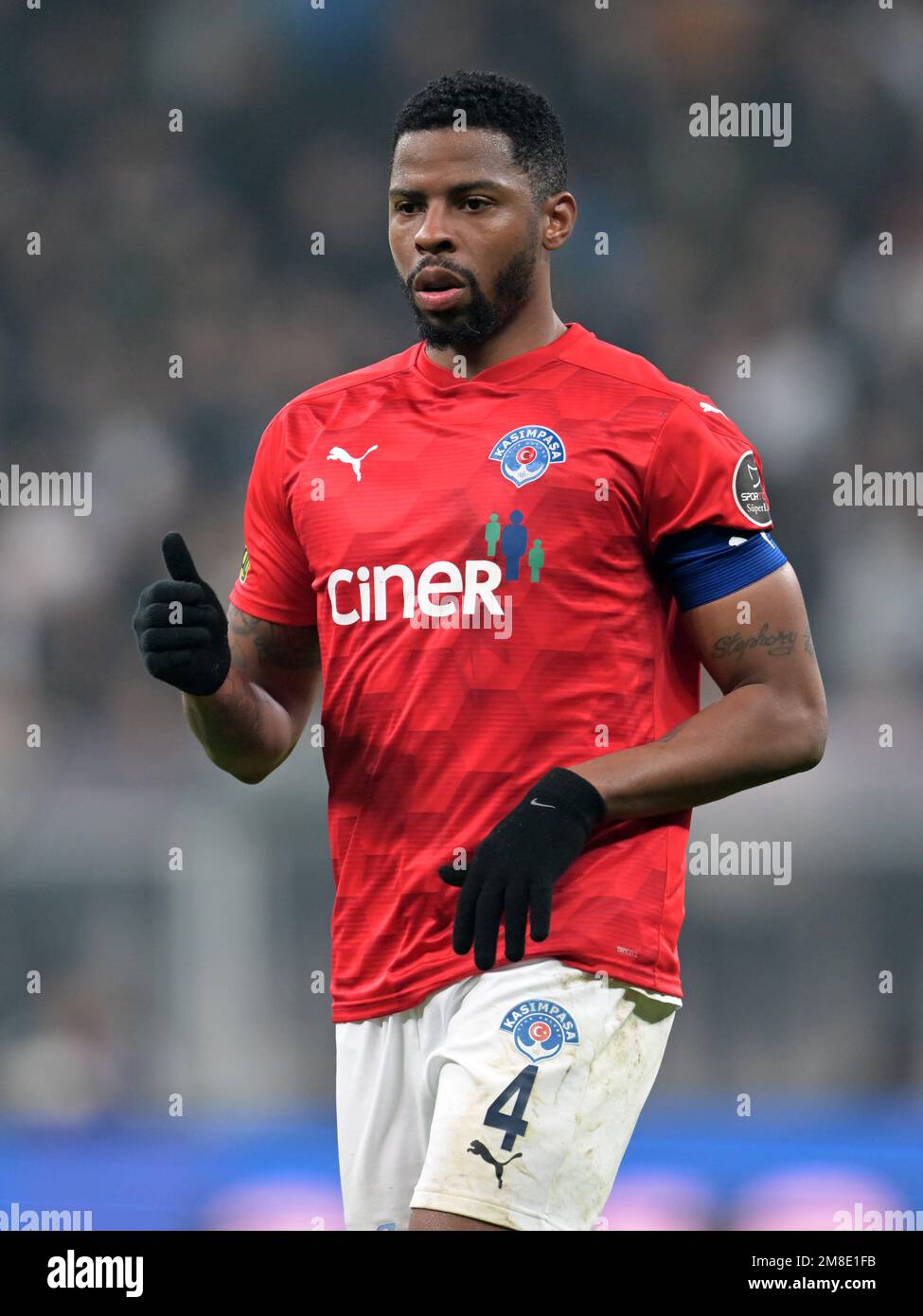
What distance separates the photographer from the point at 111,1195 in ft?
17.1

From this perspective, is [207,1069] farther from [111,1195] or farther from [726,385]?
[726,385]

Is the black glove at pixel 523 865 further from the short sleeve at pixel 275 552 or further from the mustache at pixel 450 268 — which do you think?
the mustache at pixel 450 268

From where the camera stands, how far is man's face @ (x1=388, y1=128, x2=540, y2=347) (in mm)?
3309

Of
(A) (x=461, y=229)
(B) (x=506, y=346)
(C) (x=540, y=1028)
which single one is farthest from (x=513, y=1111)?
(A) (x=461, y=229)

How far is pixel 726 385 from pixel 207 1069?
354 centimetres

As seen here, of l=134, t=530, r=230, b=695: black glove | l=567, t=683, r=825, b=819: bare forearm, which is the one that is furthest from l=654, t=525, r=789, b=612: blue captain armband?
l=134, t=530, r=230, b=695: black glove

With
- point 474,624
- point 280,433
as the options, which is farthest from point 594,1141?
point 280,433

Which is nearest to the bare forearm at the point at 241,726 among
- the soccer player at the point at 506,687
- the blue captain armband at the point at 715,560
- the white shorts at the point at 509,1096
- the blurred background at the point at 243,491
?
the soccer player at the point at 506,687

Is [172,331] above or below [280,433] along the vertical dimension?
above

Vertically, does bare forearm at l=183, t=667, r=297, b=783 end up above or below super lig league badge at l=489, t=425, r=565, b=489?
below

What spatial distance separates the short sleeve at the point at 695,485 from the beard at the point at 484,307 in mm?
394

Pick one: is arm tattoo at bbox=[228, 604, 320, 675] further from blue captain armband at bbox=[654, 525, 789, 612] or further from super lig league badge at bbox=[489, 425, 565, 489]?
blue captain armband at bbox=[654, 525, 789, 612]

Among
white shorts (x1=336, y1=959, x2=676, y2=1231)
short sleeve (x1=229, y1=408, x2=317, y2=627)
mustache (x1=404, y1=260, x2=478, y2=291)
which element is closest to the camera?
white shorts (x1=336, y1=959, x2=676, y2=1231)

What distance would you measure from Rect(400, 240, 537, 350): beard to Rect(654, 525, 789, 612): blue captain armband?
54 cm
